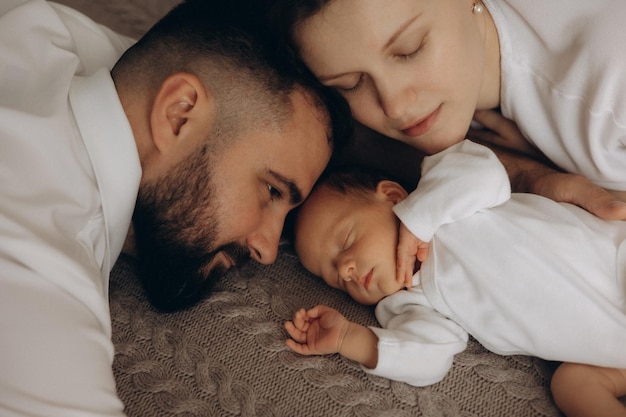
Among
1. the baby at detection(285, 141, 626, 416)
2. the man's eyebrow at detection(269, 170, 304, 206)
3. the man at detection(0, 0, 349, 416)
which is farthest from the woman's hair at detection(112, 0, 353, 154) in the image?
the baby at detection(285, 141, 626, 416)

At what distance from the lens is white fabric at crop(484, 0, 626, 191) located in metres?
1.19

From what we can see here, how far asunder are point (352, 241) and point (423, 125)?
274 mm

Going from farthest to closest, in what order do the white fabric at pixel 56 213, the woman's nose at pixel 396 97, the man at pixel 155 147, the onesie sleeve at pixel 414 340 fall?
the woman's nose at pixel 396 97 → the onesie sleeve at pixel 414 340 → the man at pixel 155 147 → the white fabric at pixel 56 213

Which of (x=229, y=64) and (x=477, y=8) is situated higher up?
(x=477, y=8)

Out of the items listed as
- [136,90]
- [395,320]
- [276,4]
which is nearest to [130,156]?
[136,90]

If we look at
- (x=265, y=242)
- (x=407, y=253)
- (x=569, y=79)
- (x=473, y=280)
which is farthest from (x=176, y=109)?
(x=569, y=79)

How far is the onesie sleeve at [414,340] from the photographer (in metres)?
1.06

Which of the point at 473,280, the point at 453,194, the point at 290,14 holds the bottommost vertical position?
the point at 473,280

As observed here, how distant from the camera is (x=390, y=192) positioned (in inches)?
51.8

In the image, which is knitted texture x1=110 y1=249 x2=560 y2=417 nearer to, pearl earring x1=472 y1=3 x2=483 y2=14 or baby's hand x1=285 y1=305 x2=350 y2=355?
baby's hand x1=285 y1=305 x2=350 y2=355

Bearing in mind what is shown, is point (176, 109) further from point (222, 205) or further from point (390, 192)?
point (390, 192)

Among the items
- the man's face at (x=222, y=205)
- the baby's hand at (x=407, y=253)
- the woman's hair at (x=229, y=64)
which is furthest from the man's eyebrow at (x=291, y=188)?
the baby's hand at (x=407, y=253)

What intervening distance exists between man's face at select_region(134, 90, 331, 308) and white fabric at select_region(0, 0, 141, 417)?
2.9 inches

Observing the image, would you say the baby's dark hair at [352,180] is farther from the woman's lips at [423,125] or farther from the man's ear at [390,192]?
the woman's lips at [423,125]
